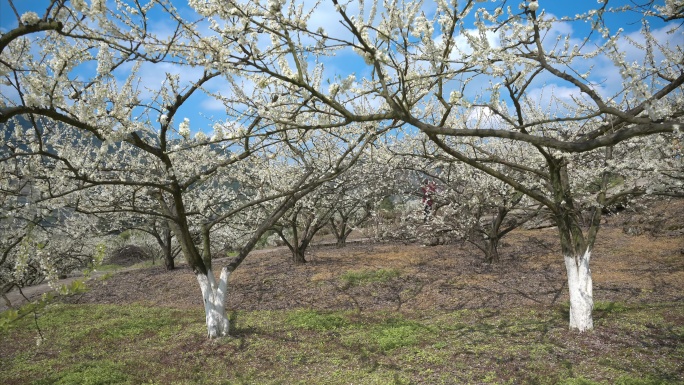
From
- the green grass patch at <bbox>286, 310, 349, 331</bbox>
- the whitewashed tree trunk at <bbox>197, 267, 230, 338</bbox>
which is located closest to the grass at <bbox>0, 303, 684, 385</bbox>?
the green grass patch at <bbox>286, 310, 349, 331</bbox>

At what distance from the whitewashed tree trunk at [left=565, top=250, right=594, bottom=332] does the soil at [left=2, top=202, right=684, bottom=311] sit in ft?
6.26

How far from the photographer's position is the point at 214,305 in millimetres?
7488

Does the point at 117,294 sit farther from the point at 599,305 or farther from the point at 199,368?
the point at 599,305

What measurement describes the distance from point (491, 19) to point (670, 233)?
A: 13615 mm

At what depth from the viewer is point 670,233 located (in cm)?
1412

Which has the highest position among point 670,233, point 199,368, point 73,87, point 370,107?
point 370,107

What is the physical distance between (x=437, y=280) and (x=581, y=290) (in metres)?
4.57

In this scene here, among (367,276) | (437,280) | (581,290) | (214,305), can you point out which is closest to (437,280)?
(437,280)

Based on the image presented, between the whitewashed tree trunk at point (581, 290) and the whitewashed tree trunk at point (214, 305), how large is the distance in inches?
210

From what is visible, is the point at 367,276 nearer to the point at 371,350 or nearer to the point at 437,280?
the point at 437,280

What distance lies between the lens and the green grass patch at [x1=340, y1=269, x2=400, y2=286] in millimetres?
11000

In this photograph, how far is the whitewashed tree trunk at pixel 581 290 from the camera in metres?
6.44

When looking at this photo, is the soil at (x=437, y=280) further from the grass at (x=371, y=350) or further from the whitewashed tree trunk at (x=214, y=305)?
the whitewashed tree trunk at (x=214, y=305)

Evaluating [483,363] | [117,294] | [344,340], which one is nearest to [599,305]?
[483,363]
